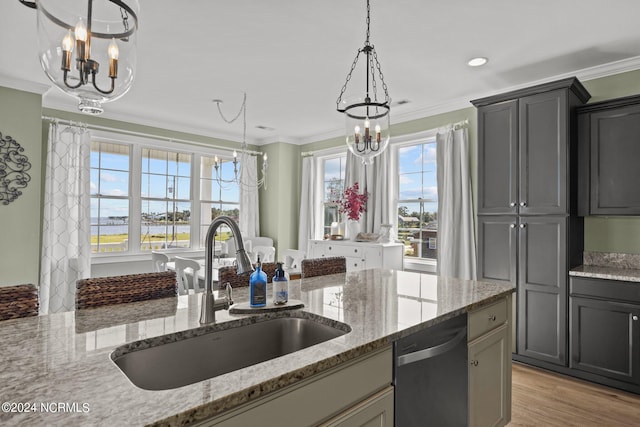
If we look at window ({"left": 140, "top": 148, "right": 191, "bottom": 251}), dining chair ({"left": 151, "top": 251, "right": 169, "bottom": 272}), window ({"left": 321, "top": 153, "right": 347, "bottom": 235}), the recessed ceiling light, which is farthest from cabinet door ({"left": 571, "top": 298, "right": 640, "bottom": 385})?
window ({"left": 140, "top": 148, "right": 191, "bottom": 251})

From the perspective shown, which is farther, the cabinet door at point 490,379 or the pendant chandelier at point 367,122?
the pendant chandelier at point 367,122

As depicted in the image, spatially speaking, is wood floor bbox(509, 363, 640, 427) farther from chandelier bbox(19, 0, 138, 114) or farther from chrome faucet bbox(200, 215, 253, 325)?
chandelier bbox(19, 0, 138, 114)

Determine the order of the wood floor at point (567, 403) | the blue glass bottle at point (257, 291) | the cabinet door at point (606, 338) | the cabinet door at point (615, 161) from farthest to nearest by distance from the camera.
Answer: the cabinet door at point (615, 161) < the cabinet door at point (606, 338) < the wood floor at point (567, 403) < the blue glass bottle at point (257, 291)

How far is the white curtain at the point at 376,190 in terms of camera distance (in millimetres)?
4906

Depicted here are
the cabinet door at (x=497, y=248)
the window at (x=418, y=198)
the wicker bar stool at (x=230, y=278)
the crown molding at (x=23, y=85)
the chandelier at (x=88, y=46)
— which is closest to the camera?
the chandelier at (x=88, y=46)

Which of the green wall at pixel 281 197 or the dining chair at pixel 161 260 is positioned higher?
the green wall at pixel 281 197

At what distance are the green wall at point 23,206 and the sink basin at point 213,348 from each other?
366 cm

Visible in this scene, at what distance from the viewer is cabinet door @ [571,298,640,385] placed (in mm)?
2666

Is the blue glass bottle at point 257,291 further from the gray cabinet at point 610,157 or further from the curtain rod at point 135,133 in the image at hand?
the curtain rod at point 135,133

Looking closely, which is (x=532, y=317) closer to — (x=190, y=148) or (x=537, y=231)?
(x=537, y=231)

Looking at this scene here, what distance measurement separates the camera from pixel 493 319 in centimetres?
195

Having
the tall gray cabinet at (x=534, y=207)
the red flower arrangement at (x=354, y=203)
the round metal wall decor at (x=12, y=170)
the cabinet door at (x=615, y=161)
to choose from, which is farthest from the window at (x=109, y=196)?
the cabinet door at (x=615, y=161)

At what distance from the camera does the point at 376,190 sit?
16.4 feet

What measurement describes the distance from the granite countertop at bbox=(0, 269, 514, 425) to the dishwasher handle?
0.36ft
